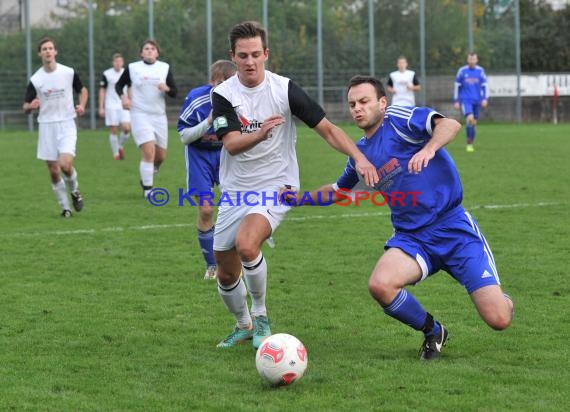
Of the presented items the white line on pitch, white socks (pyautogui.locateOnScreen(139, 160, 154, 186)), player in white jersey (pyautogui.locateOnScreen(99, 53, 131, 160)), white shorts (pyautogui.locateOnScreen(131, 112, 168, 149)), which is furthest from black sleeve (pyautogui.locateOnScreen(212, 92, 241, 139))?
player in white jersey (pyautogui.locateOnScreen(99, 53, 131, 160))

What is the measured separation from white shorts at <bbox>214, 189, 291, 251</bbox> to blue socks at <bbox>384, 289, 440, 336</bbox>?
2.98ft

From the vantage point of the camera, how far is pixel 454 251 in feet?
20.2

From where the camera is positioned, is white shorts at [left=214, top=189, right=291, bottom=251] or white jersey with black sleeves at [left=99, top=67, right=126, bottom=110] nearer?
white shorts at [left=214, top=189, right=291, bottom=251]

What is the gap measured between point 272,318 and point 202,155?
2.34m

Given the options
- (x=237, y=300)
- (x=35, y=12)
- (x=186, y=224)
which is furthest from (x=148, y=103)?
(x=35, y=12)

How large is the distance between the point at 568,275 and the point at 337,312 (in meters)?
2.37

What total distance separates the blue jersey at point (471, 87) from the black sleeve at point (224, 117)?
64.6ft

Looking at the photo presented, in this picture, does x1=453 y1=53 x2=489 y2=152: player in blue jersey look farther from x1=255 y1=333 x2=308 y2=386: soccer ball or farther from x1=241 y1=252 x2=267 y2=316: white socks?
x1=255 y1=333 x2=308 y2=386: soccer ball

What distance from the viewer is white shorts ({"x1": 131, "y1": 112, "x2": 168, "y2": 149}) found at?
15.1m

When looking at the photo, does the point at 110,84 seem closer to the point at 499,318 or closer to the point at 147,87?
the point at 147,87

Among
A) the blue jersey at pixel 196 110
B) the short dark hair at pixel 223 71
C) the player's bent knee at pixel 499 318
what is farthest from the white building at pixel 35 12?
the player's bent knee at pixel 499 318

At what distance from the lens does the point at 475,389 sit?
535 centimetres

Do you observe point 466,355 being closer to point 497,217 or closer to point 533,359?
point 533,359

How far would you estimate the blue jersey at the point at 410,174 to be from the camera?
243 inches
